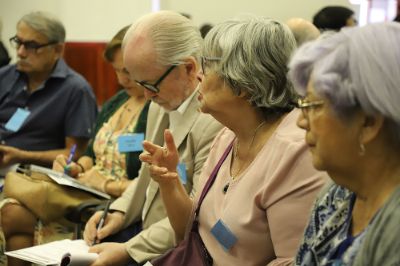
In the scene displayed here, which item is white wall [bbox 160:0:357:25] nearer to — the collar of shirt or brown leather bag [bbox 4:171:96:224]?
brown leather bag [bbox 4:171:96:224]

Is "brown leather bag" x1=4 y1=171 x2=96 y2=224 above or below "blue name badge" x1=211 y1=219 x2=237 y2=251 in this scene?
below

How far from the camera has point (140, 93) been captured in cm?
325

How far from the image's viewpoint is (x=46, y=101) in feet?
12.7

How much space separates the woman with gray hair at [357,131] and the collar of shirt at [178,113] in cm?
105

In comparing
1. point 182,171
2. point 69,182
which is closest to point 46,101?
point 69,182

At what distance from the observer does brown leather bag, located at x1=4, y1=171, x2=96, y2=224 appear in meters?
3.00

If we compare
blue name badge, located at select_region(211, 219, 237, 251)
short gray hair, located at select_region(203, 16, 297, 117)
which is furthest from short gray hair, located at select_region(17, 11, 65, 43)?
blue name badge, located at select_region(211, 219, 237, 251)

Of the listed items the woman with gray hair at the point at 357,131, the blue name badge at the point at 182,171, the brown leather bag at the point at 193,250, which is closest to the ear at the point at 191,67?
the blue name badge at the point at 182,171

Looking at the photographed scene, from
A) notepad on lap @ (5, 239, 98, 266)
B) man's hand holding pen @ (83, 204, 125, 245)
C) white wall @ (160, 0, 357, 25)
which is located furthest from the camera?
white wall @ (160, 0, 357, 25)

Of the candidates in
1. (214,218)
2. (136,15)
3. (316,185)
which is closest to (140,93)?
(214,218)

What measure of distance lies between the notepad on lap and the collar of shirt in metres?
0.59

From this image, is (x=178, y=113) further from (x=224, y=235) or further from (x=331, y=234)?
(x=331, y=234)

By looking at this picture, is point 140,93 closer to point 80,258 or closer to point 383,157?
point 80,258

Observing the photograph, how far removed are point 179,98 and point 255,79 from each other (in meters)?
0.64
